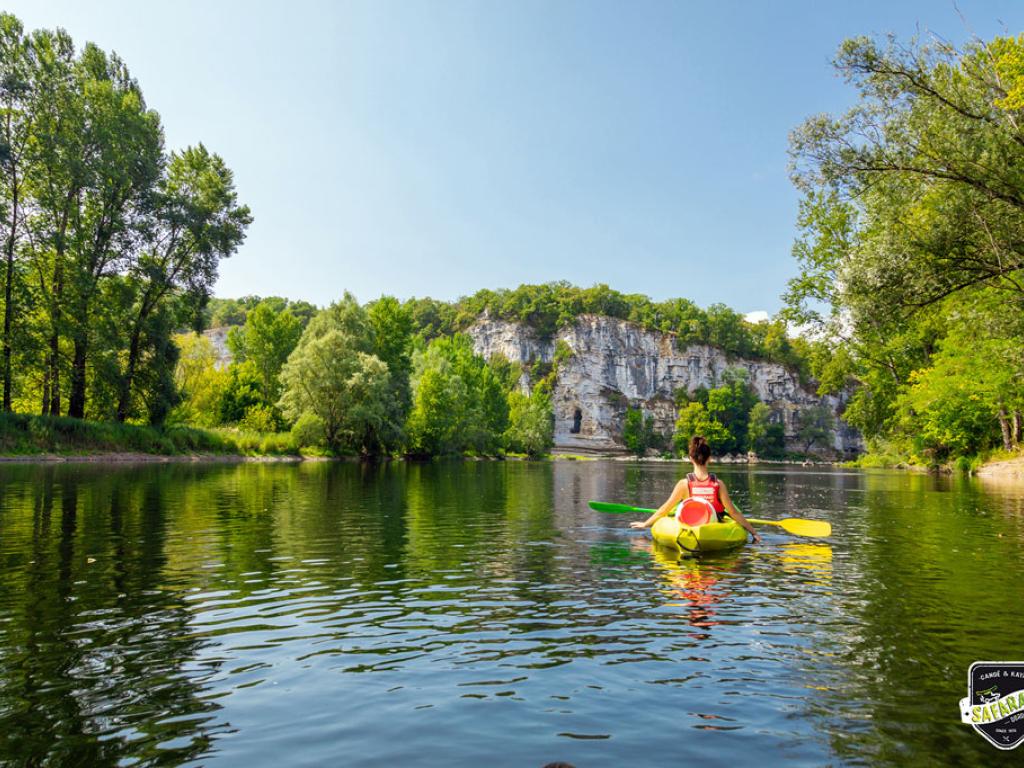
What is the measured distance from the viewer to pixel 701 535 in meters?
10.5

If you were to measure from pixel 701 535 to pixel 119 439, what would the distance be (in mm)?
33640

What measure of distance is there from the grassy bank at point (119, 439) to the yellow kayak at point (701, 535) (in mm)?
29539

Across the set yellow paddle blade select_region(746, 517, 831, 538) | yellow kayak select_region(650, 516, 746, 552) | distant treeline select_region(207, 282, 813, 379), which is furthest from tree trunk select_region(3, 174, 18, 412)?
distant treeline select_region(207, 282, 813, 379)

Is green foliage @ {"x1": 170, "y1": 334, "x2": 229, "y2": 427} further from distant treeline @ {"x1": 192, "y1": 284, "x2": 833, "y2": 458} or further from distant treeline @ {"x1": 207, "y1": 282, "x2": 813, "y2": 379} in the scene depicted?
distant treeline @ {"x1": 207, "y1": 282, "x2": 813, "y2": 379}

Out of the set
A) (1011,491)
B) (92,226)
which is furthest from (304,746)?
(92,226)

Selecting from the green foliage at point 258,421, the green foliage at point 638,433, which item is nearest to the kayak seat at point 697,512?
the green foliage at point 258,421

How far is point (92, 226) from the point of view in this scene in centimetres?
3638

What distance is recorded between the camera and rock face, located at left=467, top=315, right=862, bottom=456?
453 feet

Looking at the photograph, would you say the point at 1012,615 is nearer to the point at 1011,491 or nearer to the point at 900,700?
the point at 900,700

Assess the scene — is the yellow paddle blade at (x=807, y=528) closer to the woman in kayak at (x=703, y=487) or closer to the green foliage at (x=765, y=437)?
the woman in kayak at (x=703, y=487)

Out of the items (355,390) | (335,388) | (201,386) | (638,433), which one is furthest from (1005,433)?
(638,433)

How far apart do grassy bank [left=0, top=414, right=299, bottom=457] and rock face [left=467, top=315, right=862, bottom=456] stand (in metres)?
91.0

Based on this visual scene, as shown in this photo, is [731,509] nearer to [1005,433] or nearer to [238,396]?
[1005,433]

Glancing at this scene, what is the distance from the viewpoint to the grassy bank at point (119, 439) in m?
29.8
